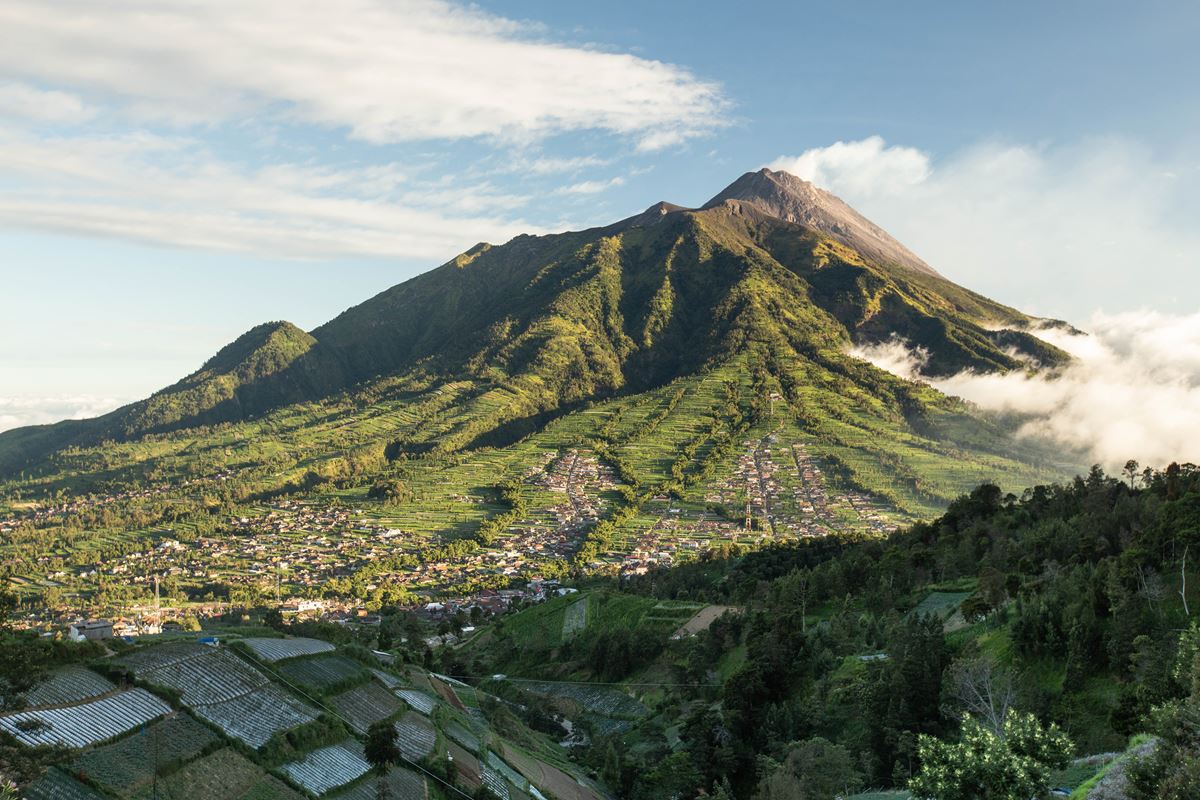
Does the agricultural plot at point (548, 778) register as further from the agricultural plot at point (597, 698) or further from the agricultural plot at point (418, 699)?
the agricultural plot at point (597, 698)

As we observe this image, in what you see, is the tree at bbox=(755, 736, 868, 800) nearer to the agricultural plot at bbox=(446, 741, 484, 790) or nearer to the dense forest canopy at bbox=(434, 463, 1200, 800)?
the dense forest canopy at bbox=(434, 463, 1200, 800)

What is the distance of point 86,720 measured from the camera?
27922 mm

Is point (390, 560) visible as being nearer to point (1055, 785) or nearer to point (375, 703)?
point (375, 703)

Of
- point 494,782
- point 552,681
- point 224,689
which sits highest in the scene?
point 224,689

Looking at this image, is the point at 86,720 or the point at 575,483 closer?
the point at 86,720

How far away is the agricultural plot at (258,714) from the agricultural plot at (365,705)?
7.74 feet

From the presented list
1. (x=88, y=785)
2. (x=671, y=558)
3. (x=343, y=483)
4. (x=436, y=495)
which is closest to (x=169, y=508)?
(x=343, y=483)

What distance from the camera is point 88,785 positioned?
2462cm

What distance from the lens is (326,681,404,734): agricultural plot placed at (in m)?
37.6

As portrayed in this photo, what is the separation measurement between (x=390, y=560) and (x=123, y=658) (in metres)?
100

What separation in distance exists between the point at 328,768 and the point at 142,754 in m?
7.28

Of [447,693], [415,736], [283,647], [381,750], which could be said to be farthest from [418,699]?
[381,750]

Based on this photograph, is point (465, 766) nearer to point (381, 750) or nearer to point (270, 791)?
point (381, 750)

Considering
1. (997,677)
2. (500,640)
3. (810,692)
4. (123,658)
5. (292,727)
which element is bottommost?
(500,640)
